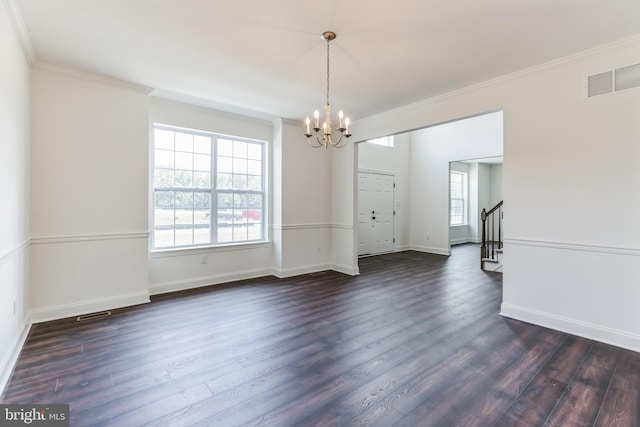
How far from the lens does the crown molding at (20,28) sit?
2.18m

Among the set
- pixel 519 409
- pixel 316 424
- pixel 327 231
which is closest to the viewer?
pixel 316 424

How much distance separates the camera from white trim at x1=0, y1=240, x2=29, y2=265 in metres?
2.13

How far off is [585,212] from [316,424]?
10.1 feet

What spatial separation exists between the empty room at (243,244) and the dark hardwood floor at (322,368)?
0.02 metres

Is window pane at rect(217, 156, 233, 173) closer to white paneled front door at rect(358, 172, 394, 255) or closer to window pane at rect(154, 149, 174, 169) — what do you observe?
window pane at rect(154, 149, 174, 169)

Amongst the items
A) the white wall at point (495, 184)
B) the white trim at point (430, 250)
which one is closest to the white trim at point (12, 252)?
the white trim at point (430, 250)

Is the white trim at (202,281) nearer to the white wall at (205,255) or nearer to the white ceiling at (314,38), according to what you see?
the white wall at (205,255)

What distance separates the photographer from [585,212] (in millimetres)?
2861

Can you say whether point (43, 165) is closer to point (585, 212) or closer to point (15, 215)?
point (15, 215)

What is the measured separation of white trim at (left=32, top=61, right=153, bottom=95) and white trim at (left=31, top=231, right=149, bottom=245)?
178 cm

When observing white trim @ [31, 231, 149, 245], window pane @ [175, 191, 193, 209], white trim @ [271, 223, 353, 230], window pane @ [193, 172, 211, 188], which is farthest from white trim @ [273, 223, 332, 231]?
white trim @ [31, 231, 149, 245]

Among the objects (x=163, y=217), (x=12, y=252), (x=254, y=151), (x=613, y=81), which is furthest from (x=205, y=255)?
(x=613, y=81)

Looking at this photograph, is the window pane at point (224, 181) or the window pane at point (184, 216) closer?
the window pane at point (184, 216)

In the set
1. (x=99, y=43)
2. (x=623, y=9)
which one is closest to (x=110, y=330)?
(x=99, y=43)
